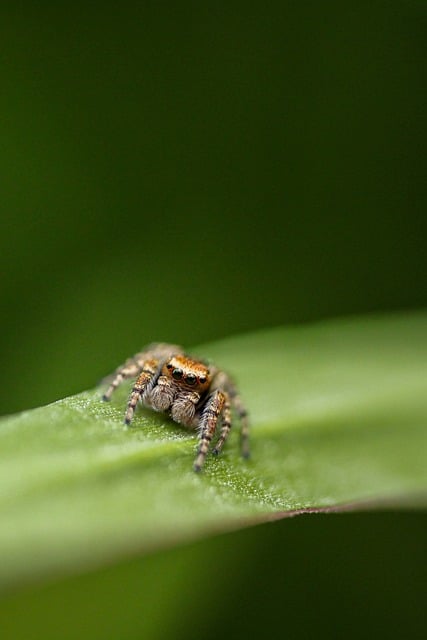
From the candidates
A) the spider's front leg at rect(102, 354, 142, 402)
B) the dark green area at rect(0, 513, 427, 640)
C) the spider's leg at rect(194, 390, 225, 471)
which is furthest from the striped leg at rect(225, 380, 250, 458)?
the dark green area at rect(0, 513, 427, 640)

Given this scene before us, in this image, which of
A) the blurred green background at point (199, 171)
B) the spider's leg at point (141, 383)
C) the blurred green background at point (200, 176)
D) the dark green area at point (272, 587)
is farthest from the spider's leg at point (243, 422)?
the blurred green background at point (199, 171)

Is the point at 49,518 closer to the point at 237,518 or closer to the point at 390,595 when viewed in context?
the point at 237,518

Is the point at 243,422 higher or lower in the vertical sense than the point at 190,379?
lower

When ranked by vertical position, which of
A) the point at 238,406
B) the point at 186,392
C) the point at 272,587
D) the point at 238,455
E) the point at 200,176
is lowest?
the point at 272,587

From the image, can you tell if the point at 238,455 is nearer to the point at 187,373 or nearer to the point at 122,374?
the point at 187,373

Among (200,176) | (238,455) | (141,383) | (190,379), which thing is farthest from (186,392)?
(200,176)

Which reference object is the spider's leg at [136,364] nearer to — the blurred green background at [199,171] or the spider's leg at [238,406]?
the spider's leg at [238,406]
